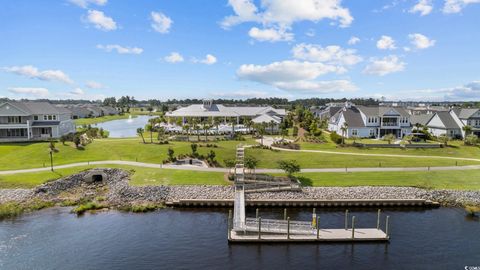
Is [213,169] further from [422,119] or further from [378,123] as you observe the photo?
[422,119]

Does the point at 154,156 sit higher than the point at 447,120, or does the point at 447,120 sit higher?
the point at 447,120

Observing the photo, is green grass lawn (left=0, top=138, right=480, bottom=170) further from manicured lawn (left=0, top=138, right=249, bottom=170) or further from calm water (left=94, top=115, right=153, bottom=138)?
calm water (left=94, top=115, right=153, bottom=138)

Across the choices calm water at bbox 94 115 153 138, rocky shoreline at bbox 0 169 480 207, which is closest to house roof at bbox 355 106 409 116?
rocky shoreline at bbox 0 169 480 207

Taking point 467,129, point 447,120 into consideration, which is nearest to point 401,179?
point 467,129

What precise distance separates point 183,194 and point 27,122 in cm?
4633

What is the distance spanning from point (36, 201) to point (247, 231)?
81.2ft

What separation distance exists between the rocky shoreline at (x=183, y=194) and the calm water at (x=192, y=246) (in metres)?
3.89

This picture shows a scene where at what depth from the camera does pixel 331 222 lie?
33219 millimetres

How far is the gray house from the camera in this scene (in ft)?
215

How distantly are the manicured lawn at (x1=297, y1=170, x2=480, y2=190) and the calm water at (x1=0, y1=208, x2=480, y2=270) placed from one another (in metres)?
8.48

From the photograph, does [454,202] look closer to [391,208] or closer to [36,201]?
[391,208]

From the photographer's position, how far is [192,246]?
27562 millimetres

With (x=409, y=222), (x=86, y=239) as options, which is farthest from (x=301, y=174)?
(x=86, y=239)

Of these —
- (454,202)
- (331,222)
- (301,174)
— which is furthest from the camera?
(301,174)
